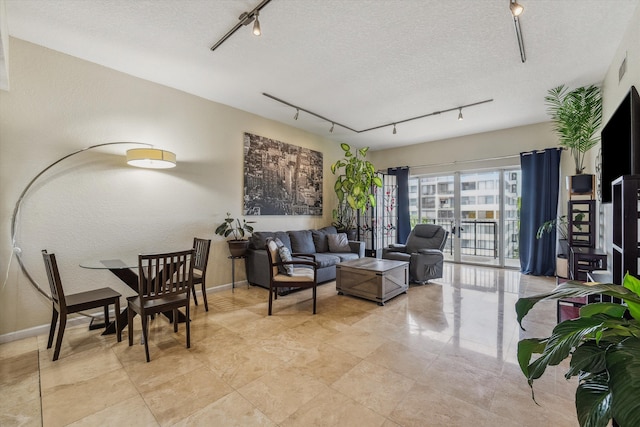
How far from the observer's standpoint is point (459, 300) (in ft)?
12.4

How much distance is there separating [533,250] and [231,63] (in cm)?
598

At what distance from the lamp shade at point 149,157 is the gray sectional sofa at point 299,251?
5.66 feet

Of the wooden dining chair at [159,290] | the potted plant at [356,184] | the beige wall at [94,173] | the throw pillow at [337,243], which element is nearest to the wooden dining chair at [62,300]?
the wooden dining chair at [159,290]

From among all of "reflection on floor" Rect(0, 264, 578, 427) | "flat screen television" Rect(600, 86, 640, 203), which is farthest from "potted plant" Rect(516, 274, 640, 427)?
"flat screen television" Rect(600, 86, 640, 203)

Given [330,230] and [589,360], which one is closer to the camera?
[589,360]

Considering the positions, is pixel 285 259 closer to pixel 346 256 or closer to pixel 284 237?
pixel 284 237

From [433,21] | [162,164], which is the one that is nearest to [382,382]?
[433,21]

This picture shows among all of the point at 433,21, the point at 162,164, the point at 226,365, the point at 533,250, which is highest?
the point at 433,21

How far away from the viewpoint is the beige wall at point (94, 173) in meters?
2.73

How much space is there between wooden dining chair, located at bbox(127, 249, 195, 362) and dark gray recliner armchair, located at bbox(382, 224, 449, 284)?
11.2 ft

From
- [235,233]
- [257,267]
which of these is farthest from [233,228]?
[257,267]

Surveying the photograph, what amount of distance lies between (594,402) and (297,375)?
175cm

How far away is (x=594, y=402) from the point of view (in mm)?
822

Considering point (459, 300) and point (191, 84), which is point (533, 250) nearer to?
point (459, 300)
